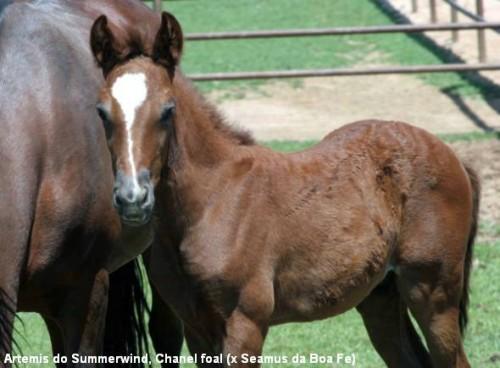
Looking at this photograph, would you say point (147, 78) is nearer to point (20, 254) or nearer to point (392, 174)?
point (20, 254)

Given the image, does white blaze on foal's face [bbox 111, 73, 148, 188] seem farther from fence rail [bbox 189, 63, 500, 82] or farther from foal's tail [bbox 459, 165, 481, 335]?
fence rail [bbox 189, 63, 500, 82]

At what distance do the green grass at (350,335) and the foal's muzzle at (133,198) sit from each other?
1939 millimetres

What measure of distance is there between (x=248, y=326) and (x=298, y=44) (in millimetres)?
12351

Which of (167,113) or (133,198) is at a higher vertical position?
(167,113)

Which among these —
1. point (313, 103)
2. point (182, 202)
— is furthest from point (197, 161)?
point (313, 103)

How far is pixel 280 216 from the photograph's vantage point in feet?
14.0

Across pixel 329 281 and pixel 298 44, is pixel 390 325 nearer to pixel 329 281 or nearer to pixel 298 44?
pixel 329 281

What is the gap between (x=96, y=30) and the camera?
398cm

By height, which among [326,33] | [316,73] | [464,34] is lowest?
[464,34]

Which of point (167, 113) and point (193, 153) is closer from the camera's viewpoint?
point (167, 113)

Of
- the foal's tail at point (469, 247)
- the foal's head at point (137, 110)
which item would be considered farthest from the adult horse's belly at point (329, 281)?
the foal's head at point (137, 110)

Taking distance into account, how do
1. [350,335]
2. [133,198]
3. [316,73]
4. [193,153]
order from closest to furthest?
1. [133,198]
2. [193,153]
3. [350,335]
4. [316,73]

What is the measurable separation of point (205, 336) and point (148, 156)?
72cm

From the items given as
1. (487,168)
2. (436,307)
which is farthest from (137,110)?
(487,168)
